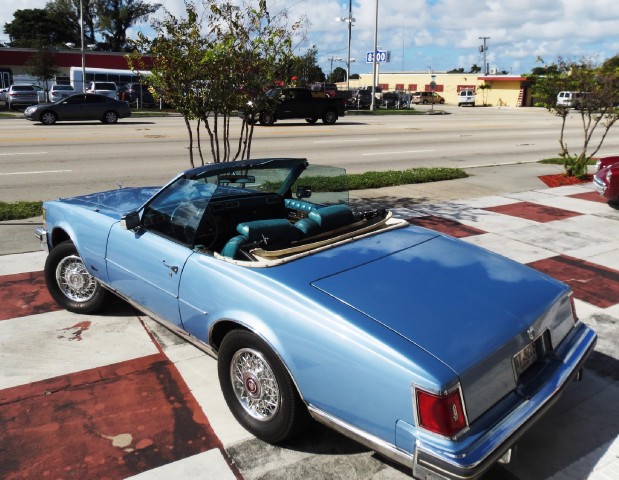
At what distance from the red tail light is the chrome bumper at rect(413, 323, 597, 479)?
3.4 inches

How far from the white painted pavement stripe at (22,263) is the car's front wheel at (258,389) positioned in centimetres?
376

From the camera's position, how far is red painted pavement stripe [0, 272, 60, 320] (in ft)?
16.7

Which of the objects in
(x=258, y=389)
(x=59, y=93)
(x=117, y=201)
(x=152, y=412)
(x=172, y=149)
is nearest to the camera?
(x=258, y=389)

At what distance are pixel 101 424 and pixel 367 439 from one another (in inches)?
68.9

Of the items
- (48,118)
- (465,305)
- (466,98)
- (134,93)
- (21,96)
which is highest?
(466,98)

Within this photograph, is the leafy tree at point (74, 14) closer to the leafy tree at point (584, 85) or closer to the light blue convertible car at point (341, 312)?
the leafy tree at point (584, 85)

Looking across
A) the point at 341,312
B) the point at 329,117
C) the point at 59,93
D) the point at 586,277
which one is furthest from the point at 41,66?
the point at 341,312

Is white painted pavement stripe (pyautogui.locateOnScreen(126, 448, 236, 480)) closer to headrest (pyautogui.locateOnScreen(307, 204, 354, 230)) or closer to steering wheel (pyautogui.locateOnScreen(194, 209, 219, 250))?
steering wheel (pyautogui.locateOnScreen(194, 209, 219, 250))

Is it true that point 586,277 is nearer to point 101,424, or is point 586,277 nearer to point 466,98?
point 101,424

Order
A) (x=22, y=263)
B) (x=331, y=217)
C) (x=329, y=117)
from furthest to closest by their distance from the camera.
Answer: (x=329, y=117)
(x=22, y=263)
(x=331, y=217)

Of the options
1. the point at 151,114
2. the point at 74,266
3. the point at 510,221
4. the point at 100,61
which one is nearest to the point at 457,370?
the point at 74,266

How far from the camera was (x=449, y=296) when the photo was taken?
3150 millimetres

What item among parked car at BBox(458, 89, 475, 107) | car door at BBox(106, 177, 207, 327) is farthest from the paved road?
parked car at BBox(458, 89, 475, 107)

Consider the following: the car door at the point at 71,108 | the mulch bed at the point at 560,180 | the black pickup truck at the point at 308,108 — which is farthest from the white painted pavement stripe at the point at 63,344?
the car door at the point at 71,108
